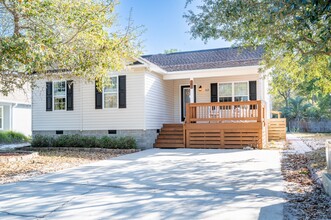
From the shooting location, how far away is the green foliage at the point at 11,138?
17000mm

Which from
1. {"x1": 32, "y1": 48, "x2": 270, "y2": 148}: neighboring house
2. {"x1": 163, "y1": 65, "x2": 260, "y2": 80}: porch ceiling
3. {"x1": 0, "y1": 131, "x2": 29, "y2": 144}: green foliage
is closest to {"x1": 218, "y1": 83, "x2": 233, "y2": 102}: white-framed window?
{"x1": 32, "y1": 48, "x2": 270, "y2": 148}: neighboring house

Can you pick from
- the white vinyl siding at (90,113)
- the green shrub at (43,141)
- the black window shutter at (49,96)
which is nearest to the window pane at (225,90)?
the white vinyl siding at (90,113)

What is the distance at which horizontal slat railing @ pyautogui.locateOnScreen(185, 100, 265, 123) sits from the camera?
11.7 metres

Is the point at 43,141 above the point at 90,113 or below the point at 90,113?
below

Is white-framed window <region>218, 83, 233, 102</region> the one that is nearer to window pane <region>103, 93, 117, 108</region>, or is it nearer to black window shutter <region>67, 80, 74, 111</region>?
window pane <region>103, 93, 117, 108</region>

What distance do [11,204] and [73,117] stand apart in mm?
9471

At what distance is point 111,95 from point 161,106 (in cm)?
253

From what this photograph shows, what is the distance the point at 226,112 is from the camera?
12.4 m

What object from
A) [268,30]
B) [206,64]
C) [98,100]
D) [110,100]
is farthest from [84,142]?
[268,30]

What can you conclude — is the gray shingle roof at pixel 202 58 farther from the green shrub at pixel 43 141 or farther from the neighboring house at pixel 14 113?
the neighboring house at pixel 14 113

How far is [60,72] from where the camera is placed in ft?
33.9

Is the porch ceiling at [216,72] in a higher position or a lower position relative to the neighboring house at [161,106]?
higher

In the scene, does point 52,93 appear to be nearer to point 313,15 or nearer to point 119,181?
point 119,181

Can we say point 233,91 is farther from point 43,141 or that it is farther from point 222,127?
point 43,141
